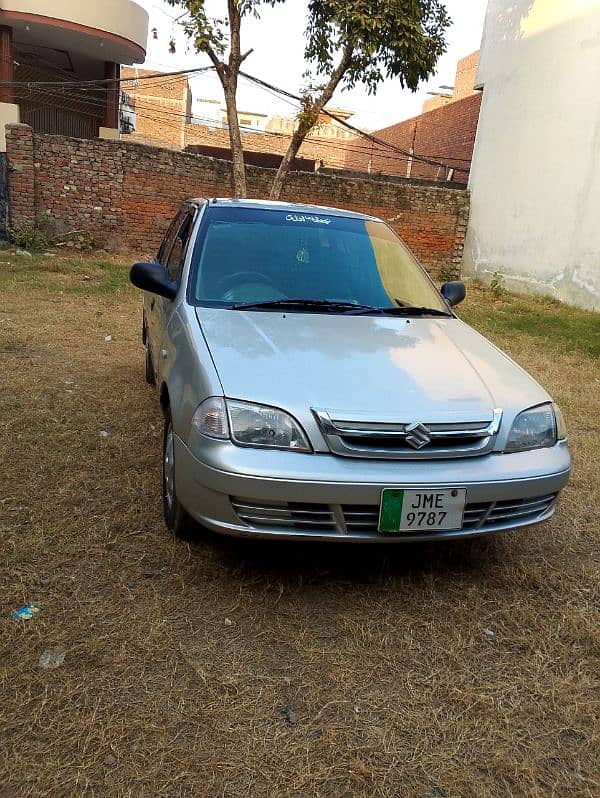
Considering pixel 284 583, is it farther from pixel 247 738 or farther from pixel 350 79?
pixel 350 79

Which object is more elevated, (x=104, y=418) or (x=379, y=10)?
(x=379, y=10)

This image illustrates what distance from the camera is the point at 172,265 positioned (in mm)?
4008

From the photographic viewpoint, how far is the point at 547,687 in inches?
87.8

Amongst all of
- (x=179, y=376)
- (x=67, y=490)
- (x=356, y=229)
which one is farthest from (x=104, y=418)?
(x=356, y=229)

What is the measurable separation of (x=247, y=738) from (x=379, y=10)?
34.0 feet

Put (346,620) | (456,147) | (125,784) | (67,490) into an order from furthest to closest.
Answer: (456,147) < (67,490) < (346,620) < (125,784)

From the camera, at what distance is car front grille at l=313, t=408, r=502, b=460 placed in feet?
7.58

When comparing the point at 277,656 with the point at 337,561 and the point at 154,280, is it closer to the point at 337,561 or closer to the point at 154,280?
the point at 337,561

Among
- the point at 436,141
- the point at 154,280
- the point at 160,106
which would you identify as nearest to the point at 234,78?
the point at 154,280

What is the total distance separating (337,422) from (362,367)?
1.40ft

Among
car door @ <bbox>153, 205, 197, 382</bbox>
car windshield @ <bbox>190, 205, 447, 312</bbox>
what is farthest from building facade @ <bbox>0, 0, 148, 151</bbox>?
car windshield @ <bbox>190, 205, 447, 312</bbox>

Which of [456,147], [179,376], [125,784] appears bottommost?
[125,784]

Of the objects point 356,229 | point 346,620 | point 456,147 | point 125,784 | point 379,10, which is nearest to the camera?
point 125,784

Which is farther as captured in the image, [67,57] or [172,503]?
[67,57]
